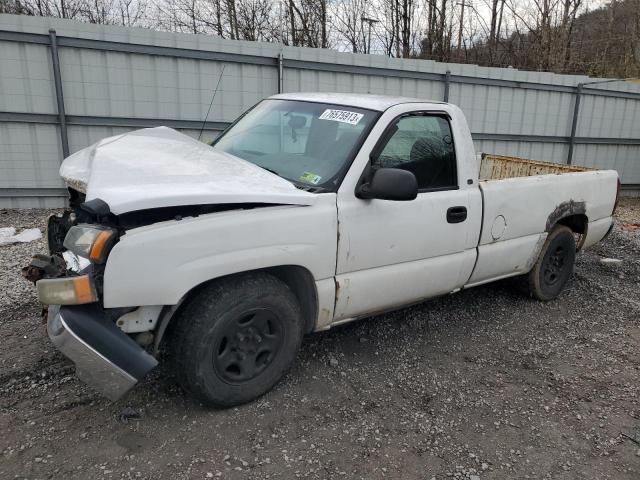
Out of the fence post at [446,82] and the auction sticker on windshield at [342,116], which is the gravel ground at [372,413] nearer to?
the auction sticker on windshield at [342,116]

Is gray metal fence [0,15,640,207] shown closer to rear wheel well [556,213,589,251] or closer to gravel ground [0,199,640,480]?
gravel ground [0,199,640,480]

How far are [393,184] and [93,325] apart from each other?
5.96 ft

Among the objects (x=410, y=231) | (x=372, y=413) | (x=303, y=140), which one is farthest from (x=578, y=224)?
(x=372, y=413)

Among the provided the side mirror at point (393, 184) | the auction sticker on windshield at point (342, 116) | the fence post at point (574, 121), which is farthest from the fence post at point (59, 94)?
the fence post at point (574, 121)

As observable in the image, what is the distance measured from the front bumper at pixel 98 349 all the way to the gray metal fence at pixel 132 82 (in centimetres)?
612

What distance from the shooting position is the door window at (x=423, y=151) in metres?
3.67

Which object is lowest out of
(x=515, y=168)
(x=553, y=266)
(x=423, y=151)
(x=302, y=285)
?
(x=553, y=266)

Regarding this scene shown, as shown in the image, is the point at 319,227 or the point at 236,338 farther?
the point at 319,227

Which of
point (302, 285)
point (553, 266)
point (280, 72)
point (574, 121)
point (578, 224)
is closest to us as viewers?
point (302, 285)

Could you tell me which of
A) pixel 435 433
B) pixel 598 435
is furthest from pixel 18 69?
pixel 598 435

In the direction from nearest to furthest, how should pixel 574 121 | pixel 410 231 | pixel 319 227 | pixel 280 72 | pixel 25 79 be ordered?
1. pixel 319 227
2. pixel 410 231
3. pixel 25 79
4. pixel 280 72
5. pixel 574 121

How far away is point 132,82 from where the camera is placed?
808 centimetres

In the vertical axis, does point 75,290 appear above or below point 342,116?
below

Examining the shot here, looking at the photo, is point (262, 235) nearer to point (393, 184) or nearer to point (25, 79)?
point (393, 184)
